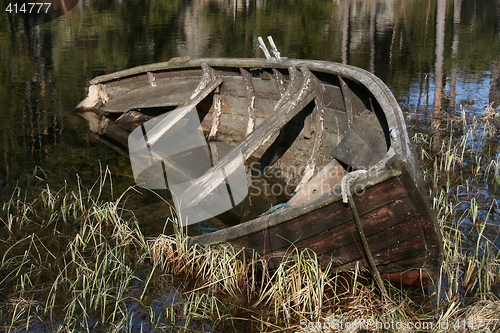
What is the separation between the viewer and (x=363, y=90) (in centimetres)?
478

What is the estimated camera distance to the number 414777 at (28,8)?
73.6 feet

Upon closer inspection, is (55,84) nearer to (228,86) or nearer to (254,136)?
(228,86)

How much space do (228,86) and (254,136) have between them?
2.43 m

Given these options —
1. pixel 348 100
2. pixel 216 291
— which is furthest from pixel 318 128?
pixel 216 291

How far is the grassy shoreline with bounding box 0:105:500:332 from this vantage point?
9.92 ft

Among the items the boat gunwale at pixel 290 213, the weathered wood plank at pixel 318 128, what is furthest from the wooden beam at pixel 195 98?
the boat gunwale at pixel 290 213

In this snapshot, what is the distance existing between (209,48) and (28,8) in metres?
13.2

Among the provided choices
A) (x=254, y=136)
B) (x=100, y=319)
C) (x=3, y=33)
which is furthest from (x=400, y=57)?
(x=3, y=33)

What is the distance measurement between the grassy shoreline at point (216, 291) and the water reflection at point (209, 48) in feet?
6.86

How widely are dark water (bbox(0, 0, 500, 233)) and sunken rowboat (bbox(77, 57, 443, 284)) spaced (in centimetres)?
102

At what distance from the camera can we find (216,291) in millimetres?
3439

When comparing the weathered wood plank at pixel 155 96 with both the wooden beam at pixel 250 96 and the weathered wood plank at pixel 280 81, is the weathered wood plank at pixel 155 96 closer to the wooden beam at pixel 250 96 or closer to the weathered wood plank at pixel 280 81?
the wooden beam at pixel 250 96

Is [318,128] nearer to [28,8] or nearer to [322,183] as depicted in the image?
[322,183]

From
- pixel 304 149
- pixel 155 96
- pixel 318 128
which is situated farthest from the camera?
pixel 155 96
